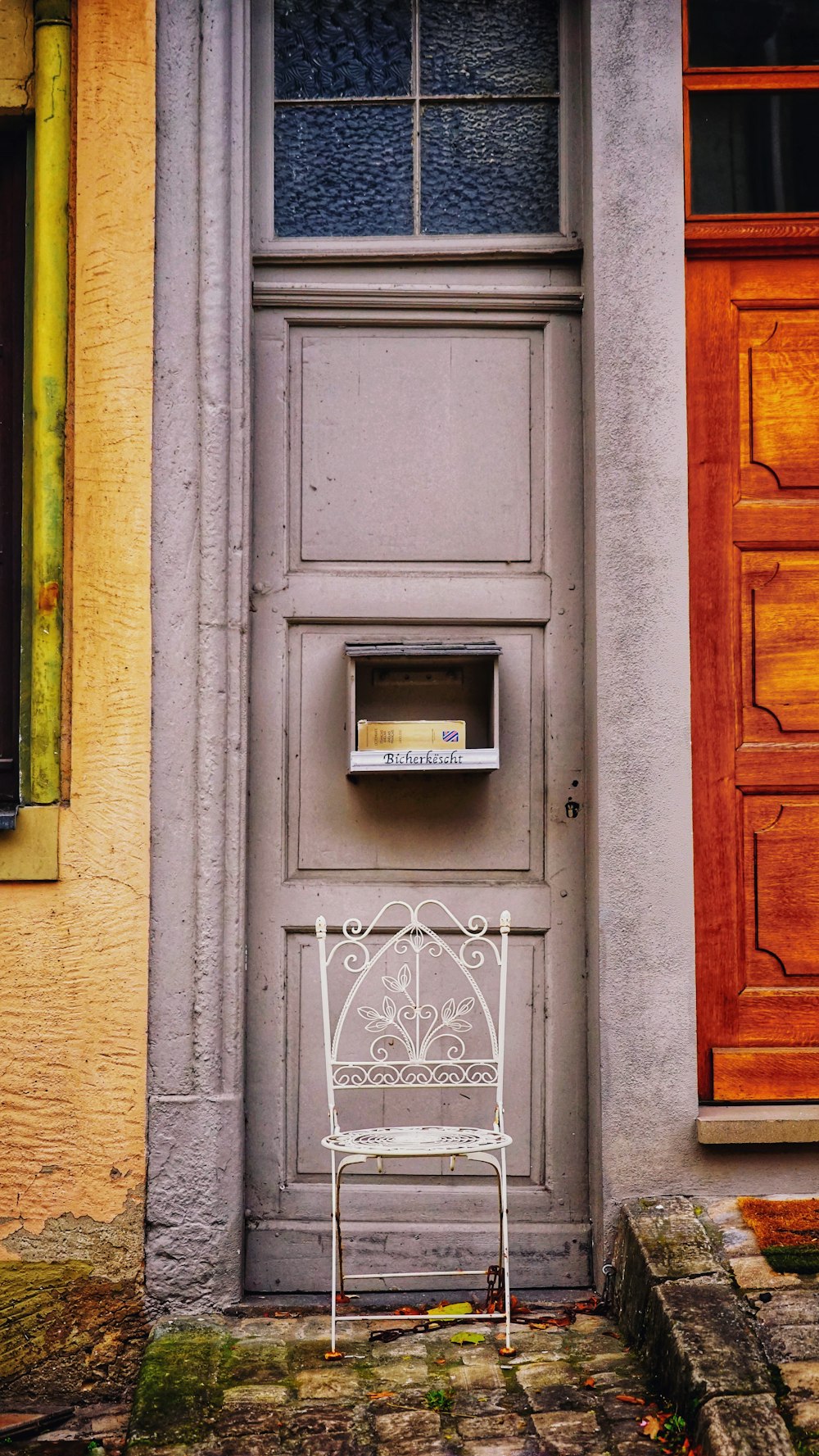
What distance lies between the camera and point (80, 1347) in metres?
3.79

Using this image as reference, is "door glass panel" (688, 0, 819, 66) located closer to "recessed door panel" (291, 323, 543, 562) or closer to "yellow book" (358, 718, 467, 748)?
"recessed door panel" (291, 323, 543, 562)

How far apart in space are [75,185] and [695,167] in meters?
1.91

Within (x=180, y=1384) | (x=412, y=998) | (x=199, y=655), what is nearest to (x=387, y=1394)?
(x=180, y=1384)

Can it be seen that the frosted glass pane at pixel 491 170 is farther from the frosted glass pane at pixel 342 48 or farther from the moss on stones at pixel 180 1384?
the moss on stones at pixel 180 1384

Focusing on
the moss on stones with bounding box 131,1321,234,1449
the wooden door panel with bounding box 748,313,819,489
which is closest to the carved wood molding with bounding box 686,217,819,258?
the wooden door panel with bounding box 748,313,819,489

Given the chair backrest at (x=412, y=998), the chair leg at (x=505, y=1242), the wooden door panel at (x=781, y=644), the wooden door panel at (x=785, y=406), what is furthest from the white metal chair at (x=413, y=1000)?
the wooden door panel at (x=785, y=406)

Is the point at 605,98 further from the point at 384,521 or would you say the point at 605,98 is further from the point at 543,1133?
the point at 543,1133

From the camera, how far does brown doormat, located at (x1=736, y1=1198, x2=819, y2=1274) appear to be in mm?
3551

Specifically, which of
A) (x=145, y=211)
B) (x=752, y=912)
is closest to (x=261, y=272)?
(x=145, y=211)

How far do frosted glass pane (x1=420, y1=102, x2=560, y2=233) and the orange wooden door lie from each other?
564 millimetres

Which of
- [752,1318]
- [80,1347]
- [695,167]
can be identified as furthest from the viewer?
[695,167]

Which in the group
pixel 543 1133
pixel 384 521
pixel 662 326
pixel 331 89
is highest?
pixel 331 89

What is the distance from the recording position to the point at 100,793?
3896 mm

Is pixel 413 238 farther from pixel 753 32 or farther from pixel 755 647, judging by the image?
pixel 755 647
